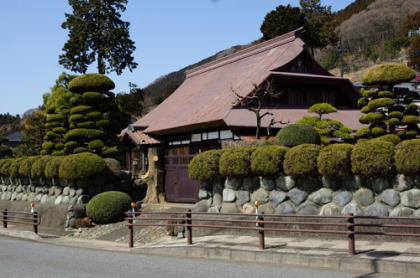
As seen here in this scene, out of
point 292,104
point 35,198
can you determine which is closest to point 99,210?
point 35,198

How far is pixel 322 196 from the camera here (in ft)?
37.9

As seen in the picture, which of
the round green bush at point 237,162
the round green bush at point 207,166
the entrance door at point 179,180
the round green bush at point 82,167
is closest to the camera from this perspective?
the round green bush at point 237,162

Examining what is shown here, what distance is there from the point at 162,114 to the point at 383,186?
625 inches

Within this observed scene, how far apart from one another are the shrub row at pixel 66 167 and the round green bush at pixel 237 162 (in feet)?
29.5

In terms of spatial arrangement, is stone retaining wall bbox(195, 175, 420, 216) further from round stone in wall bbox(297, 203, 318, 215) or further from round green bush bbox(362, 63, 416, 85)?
round green bush bbox(362, 63, 416, 85)

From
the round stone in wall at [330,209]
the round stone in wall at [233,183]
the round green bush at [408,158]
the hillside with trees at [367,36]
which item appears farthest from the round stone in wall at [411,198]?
the hillside with trees at [367,36]

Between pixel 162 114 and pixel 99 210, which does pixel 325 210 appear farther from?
pixel 162 114

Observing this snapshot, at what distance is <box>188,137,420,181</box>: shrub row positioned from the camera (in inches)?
396

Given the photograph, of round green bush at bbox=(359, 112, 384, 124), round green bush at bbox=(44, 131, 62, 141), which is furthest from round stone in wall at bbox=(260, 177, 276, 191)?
round green bush at bbox=(44, 131, 62, 141)

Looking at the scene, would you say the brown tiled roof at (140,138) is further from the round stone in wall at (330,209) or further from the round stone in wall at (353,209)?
the round stone in wall at (353,209)

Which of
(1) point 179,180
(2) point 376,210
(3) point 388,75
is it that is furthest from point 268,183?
(1) point 179,180

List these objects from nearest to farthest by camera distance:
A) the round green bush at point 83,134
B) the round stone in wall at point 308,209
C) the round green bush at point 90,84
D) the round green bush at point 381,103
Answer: the round stone in wall at point 308,209 < the round green bush at point 381,103 < the round green bush at point 83,134 < the round green bush at point 90,84

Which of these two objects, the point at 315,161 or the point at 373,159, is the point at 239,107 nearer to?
the point at 315,161

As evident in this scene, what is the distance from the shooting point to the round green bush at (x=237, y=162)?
1298cm
